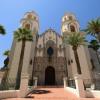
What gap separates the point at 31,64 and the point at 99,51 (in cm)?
2087

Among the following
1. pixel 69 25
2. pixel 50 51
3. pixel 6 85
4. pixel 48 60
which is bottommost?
pixel 6 85

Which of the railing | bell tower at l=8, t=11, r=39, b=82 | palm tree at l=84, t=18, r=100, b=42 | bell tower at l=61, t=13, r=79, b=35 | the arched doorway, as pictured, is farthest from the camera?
bell tower at l=61, t=13, r=79, b=35

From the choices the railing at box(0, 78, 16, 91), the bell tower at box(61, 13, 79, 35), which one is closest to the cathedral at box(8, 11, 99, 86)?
the bell tower at box(61, 13, 79, 35)

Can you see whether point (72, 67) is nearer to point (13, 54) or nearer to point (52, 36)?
point (52, 36)

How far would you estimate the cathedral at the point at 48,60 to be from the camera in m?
29.8

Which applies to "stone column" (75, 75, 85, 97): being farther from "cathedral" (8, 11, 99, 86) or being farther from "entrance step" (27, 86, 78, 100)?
"cathedral" (8, 11, 99, 86)

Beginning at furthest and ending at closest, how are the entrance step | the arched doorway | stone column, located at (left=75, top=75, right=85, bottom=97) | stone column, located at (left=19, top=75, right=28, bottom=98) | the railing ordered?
the arched doorway, the railing, stone column, located at (left=19, top=75, right=28, bottom=98), stone column, located at (left=75, top=75, right=85, bottom=97), the entrance step

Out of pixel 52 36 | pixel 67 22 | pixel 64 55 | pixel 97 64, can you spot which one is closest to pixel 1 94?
pixel 64 55

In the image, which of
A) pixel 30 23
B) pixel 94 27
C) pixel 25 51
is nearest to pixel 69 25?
pixel 30 23

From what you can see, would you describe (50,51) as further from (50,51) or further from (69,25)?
(69,25)

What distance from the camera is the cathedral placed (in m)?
29.8

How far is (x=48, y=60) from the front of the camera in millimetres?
32094

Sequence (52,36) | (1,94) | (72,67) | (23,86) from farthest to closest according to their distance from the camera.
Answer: (52,36)
(72,67)
(23,86)
(1,94)

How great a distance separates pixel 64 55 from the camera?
32.6 meters
